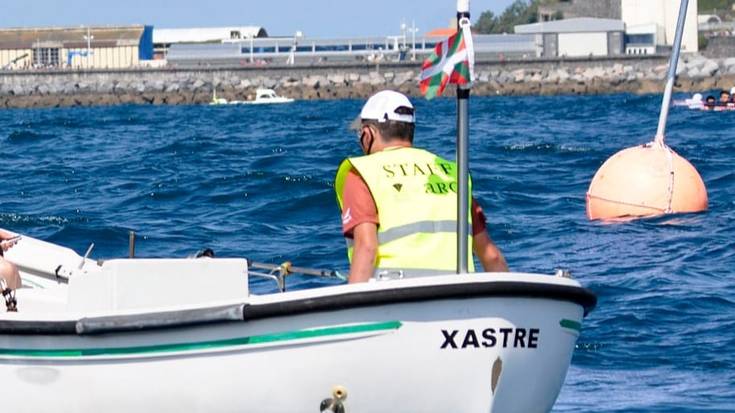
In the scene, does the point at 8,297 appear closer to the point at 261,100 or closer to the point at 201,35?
the point at 261,100

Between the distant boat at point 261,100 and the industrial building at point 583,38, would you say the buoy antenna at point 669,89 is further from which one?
the industrial building at point 583,38

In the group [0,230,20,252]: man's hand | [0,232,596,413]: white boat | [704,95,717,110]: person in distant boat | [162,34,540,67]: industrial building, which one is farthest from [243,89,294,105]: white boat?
[0,232,596,413]: white boat

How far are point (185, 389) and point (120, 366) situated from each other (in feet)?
0.96

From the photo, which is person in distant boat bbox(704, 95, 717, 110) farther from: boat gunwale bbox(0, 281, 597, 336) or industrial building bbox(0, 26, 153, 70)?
industrial building bbox(0, 26, 153, 70)

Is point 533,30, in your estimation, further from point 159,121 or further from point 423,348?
point 423,348

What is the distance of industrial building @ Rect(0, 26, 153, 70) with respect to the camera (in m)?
108

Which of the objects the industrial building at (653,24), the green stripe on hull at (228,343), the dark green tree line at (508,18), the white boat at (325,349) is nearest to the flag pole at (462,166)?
the white boat at (325,349)

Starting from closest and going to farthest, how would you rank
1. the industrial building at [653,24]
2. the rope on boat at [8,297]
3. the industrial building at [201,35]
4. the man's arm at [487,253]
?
the man's arm at [487,253] < the rope on boat at [8,297] < the industrial building at [653,24] < the industrial building at [201,35]

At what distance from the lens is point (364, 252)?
694cm

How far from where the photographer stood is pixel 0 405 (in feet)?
24.1

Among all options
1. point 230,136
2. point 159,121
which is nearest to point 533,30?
point 159,121

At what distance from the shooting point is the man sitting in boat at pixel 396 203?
696 centimetres

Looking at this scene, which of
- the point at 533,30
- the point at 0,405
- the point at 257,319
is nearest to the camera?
the point at 257,319

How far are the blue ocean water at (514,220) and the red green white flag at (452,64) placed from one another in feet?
8.63
